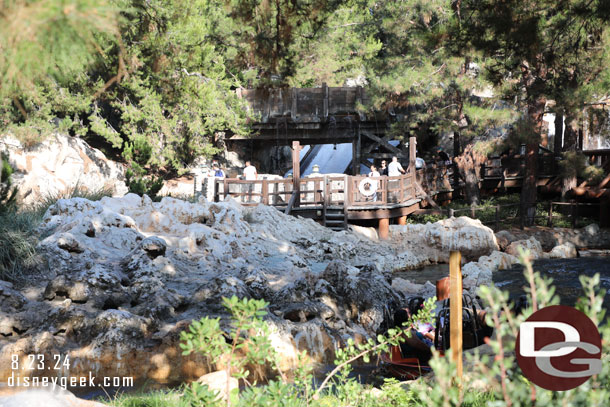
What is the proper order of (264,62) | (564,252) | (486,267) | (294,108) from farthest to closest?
(294,108)
(564,252)
(486,267)
(264,62)

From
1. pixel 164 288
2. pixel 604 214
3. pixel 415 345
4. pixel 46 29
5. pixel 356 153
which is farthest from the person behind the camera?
pixel 356 153

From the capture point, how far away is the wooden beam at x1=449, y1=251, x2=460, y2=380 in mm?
3359

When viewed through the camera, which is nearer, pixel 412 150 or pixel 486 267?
pixel 486 267

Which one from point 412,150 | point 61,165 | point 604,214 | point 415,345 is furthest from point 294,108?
point 415,345

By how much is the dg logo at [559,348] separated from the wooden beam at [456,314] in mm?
912

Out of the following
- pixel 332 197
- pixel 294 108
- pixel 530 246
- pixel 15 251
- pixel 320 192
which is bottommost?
pixel 530 246

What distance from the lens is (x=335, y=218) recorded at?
648 inches

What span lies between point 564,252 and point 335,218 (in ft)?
20.7

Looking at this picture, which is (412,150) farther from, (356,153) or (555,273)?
(356,153)

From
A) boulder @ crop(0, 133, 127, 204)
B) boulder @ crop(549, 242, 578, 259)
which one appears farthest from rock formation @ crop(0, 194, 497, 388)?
boulder @ crop(0, 133, 127, 204)

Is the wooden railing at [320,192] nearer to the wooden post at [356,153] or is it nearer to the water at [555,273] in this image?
the water at [555,273]

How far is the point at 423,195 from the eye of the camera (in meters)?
18.2

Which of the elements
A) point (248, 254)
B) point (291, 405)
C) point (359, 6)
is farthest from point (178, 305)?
point (359, 6)

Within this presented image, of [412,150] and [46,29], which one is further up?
[412,150]
